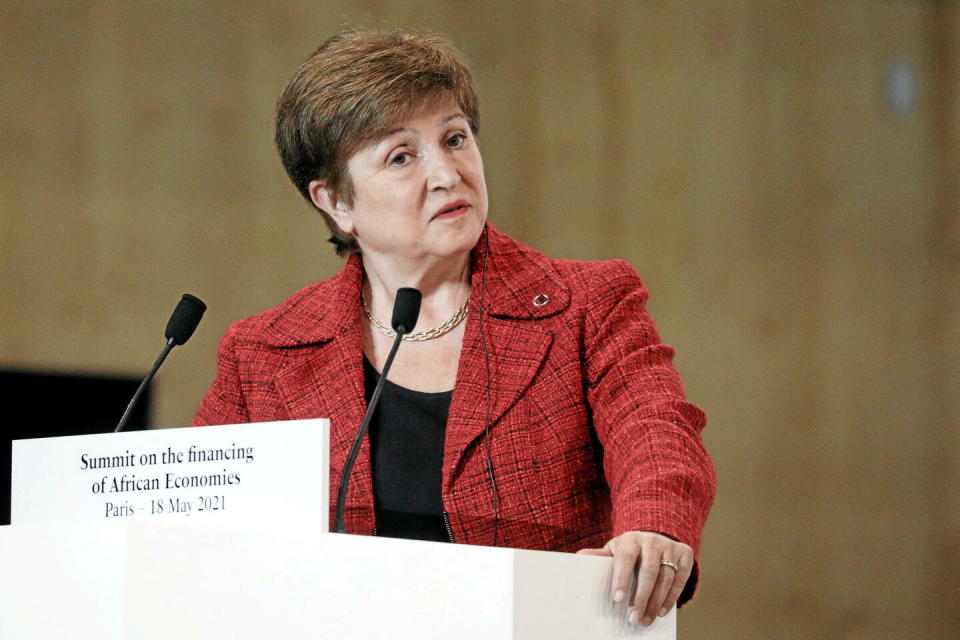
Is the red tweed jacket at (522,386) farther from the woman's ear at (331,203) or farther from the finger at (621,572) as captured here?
the finger at (621,572)

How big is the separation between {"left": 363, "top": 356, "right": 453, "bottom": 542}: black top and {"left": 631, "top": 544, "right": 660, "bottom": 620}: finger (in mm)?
569

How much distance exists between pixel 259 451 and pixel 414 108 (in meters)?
0.88

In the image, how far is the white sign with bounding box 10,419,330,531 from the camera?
4.00ft

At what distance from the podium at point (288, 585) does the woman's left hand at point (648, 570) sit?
0.01 meters

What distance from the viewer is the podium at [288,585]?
3.58 ft

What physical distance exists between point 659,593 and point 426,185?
35.6 inches

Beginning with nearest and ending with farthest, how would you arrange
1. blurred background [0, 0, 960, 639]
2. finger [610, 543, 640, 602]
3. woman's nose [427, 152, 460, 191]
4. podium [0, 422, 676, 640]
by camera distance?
podium [0, 422, 676, 640], finger [610, 543, 640, 602], woman's nose [427, 152, 460, 191], blurred background [0, 0, 960, 639]

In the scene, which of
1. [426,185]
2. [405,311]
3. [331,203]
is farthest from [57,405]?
[405,311]

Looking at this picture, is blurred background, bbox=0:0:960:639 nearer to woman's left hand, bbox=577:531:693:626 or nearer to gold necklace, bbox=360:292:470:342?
gold necklace, bbox=360:292:470:342

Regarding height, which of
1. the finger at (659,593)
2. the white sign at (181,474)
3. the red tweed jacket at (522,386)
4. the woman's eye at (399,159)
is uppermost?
the woman's eye at (399,159)

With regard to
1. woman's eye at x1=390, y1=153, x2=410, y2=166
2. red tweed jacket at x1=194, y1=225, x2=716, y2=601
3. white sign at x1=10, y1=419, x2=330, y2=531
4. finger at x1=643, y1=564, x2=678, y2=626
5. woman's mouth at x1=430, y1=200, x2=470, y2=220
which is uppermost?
woman's eye at x1=390, y1=153, x2=410, y2=166

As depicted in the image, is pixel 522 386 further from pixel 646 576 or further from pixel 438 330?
pixel 646 576

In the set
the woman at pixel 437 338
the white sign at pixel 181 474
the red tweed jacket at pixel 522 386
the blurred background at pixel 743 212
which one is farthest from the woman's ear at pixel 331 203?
the blurred background at pixel 743 212

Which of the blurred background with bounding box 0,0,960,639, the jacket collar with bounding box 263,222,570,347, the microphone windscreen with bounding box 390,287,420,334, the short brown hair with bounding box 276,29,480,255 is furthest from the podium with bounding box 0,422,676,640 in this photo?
the blurred background with bounding box 0,0,960,639
